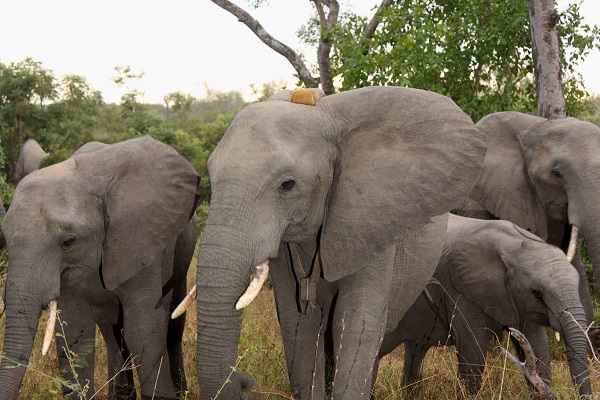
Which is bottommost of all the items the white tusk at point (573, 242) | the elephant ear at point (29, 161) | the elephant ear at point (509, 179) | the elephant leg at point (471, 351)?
the elephant leg at point (471, 351)

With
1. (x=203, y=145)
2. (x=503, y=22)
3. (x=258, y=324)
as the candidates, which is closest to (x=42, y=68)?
(x=203, y=145)

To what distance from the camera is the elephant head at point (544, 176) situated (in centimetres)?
573

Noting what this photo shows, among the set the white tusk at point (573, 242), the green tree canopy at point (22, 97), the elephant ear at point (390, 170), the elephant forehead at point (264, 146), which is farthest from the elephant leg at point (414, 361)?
the green tree canopy at point (22, 97)

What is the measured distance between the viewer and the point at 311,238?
3684 millimetres

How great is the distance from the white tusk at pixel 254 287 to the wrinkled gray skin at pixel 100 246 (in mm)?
1287

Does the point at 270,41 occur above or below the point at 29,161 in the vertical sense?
above

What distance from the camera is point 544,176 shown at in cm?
614

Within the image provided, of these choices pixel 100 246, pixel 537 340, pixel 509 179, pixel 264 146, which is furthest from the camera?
pixel 509 179

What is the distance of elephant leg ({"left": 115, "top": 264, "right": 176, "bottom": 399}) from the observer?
445cm

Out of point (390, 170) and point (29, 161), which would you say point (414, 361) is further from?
point (29, 161)

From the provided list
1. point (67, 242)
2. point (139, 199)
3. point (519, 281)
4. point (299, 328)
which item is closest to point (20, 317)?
point (67, 242)

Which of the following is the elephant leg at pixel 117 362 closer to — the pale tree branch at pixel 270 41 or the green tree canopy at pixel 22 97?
the pale tree branch at pixel 270 41

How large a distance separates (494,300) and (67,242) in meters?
2.55

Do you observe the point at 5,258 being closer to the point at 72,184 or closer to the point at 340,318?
the point at 72,184
